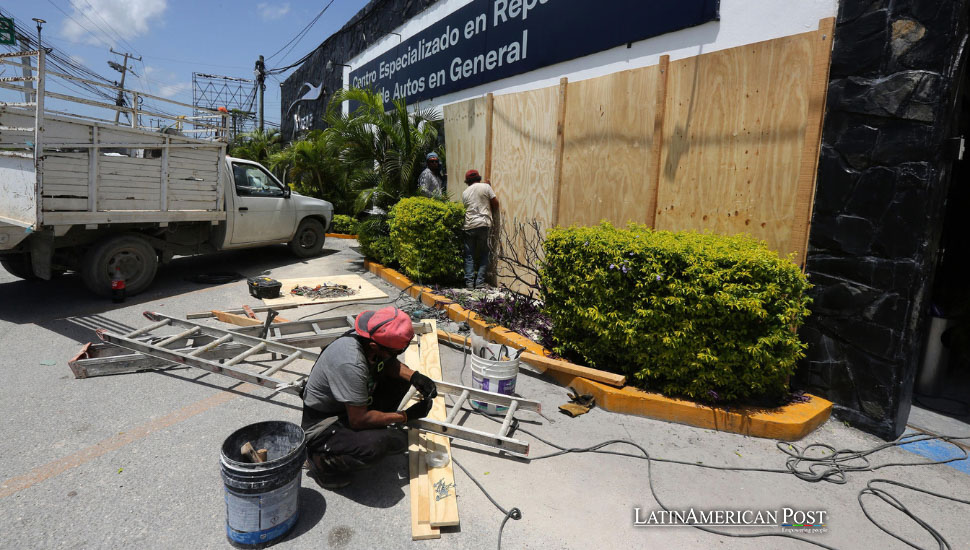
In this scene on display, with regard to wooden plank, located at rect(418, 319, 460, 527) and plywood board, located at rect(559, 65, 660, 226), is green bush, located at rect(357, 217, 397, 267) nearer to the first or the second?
plywood board, located at rect(559, 65, 660, 226)

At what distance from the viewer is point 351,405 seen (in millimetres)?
3125

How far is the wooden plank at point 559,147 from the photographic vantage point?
21.4ft

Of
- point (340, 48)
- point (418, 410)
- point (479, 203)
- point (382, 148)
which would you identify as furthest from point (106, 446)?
point (340, 48)

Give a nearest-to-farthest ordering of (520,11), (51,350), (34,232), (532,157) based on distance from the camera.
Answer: (51,350)
(34,232)
(532,157)
(520,11)

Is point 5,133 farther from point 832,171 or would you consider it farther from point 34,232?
point 832,171

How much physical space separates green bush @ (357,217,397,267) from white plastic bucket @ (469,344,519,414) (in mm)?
4947

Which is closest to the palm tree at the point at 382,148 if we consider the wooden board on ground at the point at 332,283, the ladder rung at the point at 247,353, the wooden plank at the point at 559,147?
the wooden board on ground at the point at 332,283

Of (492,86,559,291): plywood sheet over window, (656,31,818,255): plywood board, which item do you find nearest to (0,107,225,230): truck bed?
(492,86,559,291): plywood sheet over window

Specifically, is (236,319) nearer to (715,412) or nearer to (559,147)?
(559,147)

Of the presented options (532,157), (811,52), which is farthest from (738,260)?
(532,157)

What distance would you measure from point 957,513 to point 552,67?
20.9 ft

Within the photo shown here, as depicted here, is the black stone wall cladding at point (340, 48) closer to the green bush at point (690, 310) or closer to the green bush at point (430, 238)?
the green bush at point (430, 238)

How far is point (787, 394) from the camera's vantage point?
437cm

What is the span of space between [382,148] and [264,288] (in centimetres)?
371
